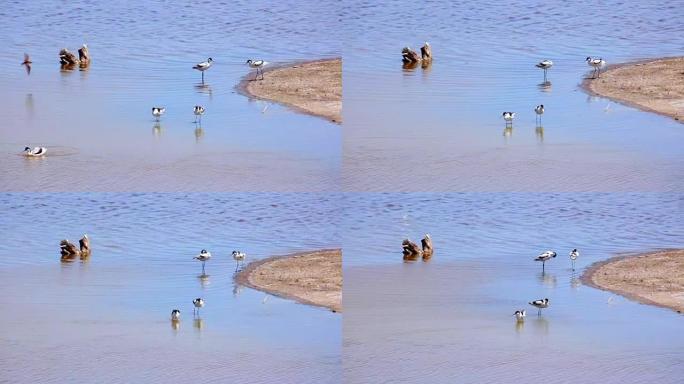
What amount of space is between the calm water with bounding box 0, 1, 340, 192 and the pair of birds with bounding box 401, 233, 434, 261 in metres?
0.48

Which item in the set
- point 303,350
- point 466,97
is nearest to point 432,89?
point 466,97

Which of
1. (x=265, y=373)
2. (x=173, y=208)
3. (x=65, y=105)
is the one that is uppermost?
(x=65, y=105)

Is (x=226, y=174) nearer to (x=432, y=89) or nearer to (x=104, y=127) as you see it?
(x=104, y=127)

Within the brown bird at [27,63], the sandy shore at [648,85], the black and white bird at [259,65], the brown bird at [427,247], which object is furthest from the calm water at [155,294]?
the sandy shore at [648,85]

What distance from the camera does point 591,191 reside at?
812 cm

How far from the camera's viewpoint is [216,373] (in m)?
7.91

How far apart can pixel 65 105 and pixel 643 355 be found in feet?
10.3

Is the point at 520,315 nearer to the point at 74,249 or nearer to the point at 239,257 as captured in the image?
the point at 239,257

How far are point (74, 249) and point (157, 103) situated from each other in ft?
2.82

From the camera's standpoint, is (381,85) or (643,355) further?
(381,85)

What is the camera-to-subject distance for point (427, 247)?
8258 mm

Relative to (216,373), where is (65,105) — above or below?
above

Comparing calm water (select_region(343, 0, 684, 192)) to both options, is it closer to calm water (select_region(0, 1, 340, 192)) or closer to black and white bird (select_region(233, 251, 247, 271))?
calm water (select_region(0, 1, 340, 192))

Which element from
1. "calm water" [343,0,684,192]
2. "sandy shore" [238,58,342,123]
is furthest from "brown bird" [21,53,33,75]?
"calm water" [343,0,684,192]
